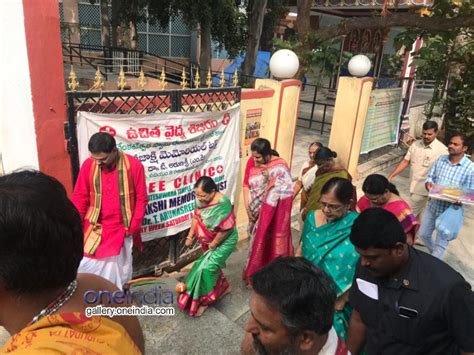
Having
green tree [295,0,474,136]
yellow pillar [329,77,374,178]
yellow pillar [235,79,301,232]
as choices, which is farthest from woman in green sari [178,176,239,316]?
yellow pillar [329,77,374,178]

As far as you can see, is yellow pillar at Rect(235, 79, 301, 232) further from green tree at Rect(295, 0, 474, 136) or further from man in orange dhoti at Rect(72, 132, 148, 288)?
man in orange dhoti at Rect(72, 132, 148, 288)

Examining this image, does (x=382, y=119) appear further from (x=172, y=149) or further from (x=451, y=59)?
(x=172, y=149)

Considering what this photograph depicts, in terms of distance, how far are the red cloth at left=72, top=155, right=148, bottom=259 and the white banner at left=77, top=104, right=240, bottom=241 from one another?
32 cm

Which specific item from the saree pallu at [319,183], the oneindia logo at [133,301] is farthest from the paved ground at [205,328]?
the saree pallu at [319,183]

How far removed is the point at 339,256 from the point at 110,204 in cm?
177

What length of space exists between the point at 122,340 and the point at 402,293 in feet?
4.10

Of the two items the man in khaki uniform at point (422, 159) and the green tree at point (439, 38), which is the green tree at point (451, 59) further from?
the man in khaki uniform at point (422, 159)

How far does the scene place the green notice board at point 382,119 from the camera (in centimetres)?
734

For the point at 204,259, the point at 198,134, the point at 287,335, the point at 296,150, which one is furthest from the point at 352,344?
the point at 296,150

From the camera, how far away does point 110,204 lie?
2.90 meters

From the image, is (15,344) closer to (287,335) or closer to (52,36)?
(287,335)

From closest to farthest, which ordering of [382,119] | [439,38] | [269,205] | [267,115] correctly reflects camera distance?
[269,205]
[267,115]
[439,38]
[382,119]

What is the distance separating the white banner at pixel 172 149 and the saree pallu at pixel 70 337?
232 cm

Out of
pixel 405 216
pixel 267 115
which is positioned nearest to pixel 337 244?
pixel 405 216
